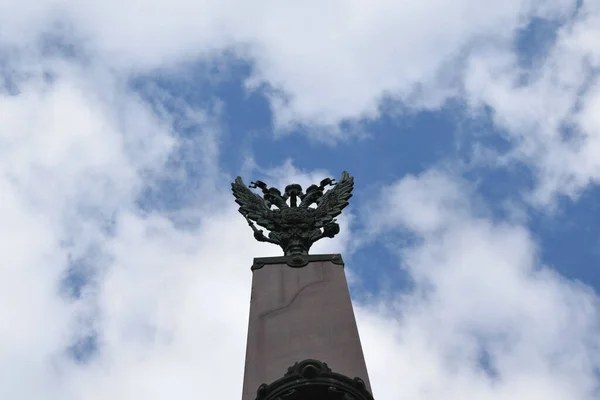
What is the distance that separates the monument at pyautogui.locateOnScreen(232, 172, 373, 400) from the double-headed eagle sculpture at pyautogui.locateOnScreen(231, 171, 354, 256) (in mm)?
18

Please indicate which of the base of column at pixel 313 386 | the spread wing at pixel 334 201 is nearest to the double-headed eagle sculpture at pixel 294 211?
the spread wing at pixel 334 201

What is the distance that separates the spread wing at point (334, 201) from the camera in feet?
52.3

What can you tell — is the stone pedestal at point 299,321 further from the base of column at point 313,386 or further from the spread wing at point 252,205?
the spread wing at point 252,205

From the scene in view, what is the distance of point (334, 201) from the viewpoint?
1634 centimetres

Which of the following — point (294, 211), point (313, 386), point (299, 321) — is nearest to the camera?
point (313, 386)

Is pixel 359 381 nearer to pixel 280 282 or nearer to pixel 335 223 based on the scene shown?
pixel 280 282

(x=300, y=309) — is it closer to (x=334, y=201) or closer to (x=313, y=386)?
(x=313, y=386)

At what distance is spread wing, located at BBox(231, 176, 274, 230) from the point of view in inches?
631

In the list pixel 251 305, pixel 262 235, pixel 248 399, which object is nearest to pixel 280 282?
pixel 251 305

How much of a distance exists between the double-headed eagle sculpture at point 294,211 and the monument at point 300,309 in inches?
0.7

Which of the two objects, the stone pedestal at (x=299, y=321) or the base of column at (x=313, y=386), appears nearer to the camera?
the base of column at (x=313, y=386)

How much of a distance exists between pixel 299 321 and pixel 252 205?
3.79 meters

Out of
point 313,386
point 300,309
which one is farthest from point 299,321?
point 313,386

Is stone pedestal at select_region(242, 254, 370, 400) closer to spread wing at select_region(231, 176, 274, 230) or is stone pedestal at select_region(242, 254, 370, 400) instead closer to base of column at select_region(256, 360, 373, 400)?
base of column at select_region(256, 360, 373, 400)
